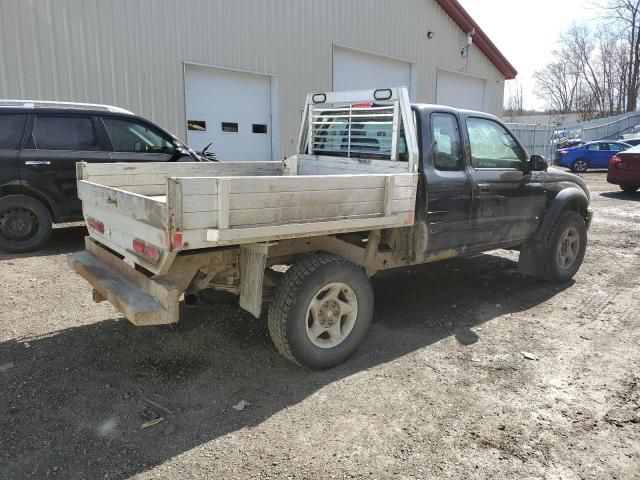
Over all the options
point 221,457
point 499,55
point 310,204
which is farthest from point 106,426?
point 499,55

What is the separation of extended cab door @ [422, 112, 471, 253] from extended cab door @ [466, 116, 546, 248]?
0.51 feet

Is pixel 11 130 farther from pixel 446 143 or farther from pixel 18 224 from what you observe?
pixel 446 143

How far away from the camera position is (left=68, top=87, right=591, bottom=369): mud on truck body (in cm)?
315

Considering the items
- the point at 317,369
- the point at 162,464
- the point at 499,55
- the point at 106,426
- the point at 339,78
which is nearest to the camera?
the point at 162,464

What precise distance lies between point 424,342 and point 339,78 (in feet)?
36.7

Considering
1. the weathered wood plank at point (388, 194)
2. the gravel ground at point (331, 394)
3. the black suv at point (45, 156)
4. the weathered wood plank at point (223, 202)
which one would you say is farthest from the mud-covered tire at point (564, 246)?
the black suv at point (45, 156)

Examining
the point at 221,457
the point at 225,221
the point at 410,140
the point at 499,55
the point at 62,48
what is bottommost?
the point at 221,457

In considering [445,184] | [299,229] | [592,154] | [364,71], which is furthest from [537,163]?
[592,154]

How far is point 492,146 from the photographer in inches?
199

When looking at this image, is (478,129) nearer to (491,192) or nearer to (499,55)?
(491,192)

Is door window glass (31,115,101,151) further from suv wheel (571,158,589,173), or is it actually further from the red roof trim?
suv wheel (571,158,589,173)

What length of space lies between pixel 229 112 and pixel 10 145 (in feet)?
19.7

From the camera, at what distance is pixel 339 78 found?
14.1m

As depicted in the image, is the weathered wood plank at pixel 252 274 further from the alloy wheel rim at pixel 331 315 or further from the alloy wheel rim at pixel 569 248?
the alloy wheel rim at pixel 569 248
